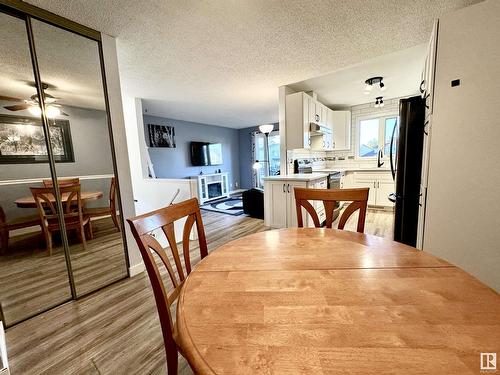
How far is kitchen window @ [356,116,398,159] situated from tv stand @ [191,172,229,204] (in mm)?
3941

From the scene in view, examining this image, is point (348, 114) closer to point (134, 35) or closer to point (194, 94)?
point (194, 94)

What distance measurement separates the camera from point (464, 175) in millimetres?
1530

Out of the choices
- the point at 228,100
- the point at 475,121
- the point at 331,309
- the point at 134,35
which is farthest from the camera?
the point at 228,100

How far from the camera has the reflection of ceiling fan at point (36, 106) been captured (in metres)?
1.57

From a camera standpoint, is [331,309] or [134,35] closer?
[331,309]

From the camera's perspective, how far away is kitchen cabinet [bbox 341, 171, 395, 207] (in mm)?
4293

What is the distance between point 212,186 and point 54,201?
15.4 feet

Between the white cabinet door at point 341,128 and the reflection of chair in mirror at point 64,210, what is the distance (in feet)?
15.7

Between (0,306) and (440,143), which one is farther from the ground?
(440,143)

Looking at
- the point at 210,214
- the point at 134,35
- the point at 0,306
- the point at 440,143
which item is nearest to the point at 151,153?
the point at 210,214

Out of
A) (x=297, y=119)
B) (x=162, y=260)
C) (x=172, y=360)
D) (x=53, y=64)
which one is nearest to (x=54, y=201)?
(x=53, y=64)

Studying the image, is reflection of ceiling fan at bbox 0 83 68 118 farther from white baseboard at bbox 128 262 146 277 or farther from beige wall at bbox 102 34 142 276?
white baseboard at bbox 128 262 146 277

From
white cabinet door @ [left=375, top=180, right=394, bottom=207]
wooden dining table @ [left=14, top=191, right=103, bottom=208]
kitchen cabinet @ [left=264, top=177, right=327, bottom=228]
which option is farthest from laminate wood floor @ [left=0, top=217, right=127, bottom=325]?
white cabinet door @ [left=375, top=180, right=394, bottom=207]

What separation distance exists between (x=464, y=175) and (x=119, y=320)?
2.76 meters
